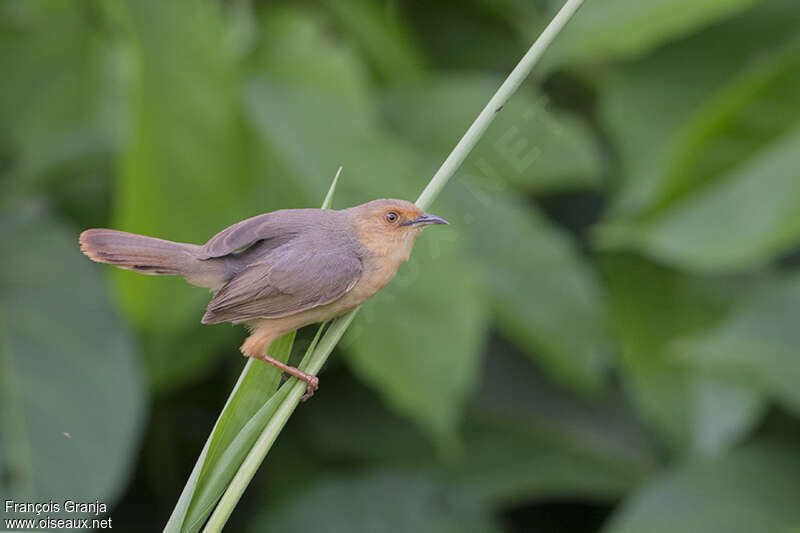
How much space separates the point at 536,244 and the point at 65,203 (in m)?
1.34

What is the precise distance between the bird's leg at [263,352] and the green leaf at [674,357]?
5.90 feet

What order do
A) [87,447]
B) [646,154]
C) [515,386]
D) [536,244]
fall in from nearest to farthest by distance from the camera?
[87,447]
[536,244]
[646,154]
[515,386]

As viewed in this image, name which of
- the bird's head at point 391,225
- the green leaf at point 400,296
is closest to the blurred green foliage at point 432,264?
the green leaf at point 400,296

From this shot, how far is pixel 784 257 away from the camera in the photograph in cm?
298

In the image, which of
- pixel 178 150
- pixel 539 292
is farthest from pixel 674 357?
pixel 178 150

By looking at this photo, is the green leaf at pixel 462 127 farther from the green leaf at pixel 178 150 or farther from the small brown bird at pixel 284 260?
the small brown bird at pixel 284 260

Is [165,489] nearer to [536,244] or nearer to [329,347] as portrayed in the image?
[536,244]

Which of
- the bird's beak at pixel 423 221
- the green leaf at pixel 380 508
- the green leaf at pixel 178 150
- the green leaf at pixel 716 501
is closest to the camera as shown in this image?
the bird's beak at pixel 423 221

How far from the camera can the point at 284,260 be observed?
73cm

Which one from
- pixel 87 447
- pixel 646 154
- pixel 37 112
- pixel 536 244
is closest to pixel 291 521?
→ pixel 87 447

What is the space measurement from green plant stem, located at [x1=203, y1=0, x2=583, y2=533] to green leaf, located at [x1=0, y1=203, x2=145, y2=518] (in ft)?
3.10

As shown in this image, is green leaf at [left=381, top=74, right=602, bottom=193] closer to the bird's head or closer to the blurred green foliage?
the blurred green foliage

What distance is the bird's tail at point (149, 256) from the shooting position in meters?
0.64

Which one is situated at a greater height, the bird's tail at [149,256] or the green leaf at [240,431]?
the bird's tail at [149,256]
